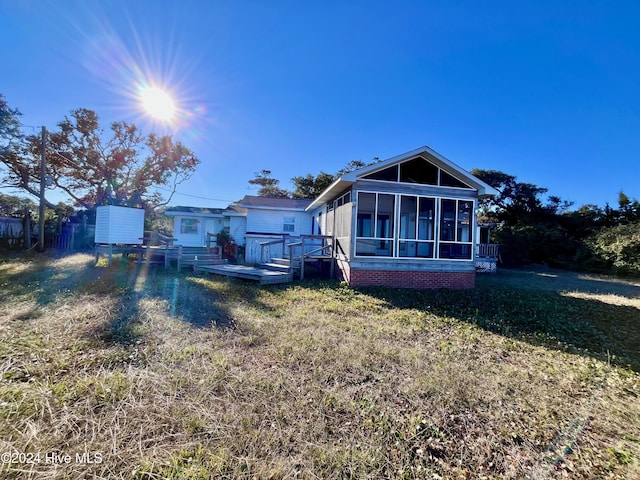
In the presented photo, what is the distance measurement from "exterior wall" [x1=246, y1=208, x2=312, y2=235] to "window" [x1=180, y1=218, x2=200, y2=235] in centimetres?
357

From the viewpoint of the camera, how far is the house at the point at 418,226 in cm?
916

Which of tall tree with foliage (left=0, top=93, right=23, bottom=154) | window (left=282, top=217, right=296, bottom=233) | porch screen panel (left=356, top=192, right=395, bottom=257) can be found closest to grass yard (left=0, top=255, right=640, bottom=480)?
porch screen panel (left=356, top=192, right=395, bottom=257)

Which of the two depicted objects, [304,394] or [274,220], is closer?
[304,394]

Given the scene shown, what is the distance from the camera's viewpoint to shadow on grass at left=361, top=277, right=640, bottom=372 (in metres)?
5.11

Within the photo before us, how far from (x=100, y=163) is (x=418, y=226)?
2293cm

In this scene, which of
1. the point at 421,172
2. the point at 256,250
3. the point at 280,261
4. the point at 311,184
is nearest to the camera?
the point at 421,172

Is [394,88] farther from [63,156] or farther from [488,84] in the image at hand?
[63,156]

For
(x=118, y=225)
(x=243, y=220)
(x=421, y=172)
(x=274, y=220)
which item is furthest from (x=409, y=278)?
(x=243, y=220)

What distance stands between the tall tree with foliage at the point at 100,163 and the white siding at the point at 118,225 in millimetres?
8835

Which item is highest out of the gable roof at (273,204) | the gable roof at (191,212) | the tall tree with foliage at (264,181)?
the tall tree with foliage at (264,181)

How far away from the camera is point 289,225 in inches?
Answer: 693

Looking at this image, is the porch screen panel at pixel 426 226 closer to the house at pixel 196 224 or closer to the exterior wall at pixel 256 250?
the exterior wall at pixel 256 250

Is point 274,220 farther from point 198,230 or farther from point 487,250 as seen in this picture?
point 487,250

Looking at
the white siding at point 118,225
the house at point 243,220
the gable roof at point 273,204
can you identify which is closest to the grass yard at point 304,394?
the white siding at point 118,225
